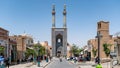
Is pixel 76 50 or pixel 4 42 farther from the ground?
pixel 4 42

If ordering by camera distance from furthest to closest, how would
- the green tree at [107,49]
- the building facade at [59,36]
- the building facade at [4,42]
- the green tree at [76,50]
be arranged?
the building facade at [59,36] → the green tree at [76,50] → the green tree at [107,49] → the building facade at [4,42]

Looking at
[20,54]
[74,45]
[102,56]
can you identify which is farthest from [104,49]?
[74,45]

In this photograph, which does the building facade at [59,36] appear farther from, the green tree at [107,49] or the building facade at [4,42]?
the building facade at [4,42]

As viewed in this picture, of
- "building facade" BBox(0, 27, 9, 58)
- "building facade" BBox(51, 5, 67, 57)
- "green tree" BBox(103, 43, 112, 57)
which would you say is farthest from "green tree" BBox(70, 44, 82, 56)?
A: "building facade" BBox(0, 27, 9, 58)

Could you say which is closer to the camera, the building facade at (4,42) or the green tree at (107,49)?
the building facade at (4,42)

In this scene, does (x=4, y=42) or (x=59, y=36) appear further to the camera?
(x=59, y=36)

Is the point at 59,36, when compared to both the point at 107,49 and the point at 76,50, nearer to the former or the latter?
the point at 76,50

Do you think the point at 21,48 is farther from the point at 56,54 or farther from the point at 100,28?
the point at 56,54

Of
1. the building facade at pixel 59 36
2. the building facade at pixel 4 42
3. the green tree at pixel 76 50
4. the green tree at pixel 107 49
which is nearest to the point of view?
the building facade at pixel 4 42

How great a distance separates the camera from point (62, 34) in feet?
578

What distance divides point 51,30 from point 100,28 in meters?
95.6

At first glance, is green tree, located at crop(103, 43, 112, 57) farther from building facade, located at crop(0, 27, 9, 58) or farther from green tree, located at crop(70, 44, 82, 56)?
green tree, located at crop(70, 44, 82, 56)

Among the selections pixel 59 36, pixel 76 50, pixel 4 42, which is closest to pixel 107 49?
pixel 4 42

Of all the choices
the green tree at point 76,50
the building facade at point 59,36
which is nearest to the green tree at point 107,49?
the green tree at point 76,50
